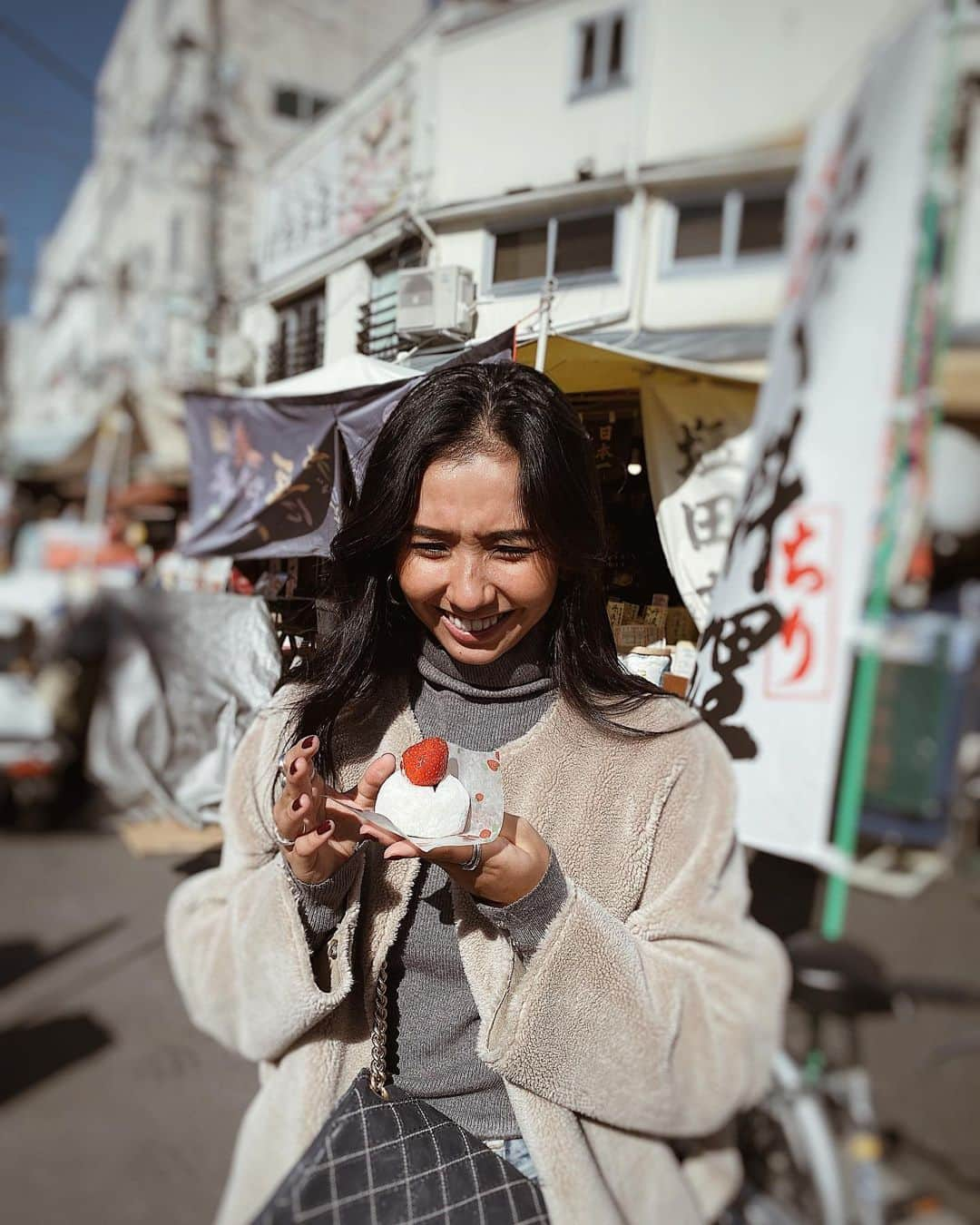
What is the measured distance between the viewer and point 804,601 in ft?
2.76

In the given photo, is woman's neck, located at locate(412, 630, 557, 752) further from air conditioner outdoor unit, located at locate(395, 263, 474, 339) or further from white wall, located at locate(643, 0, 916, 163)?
white wall, located at locate(643, 0, 916, 163)

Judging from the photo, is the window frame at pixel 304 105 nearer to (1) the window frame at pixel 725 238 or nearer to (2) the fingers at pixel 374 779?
(1) the window frame at pixel 725 238

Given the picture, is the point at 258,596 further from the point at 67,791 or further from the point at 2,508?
the point at 2,508

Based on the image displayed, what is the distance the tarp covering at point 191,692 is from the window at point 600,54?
2.76 feet

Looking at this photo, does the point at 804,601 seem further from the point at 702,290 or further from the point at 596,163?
the point at 596,163

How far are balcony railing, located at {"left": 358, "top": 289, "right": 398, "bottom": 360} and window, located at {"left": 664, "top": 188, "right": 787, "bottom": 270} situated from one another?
402 millimetres

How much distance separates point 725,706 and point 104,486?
353cm

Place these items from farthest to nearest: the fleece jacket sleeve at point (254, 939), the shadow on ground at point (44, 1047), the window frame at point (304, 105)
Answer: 1. the shadow on ground at point (44, 1047)
2. the window frame at point (304, 105)
3. the fleece jacket sleeve at point (254, 939)

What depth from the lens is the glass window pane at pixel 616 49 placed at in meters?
0.89

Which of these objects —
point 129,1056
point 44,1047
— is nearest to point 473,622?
point 129,1056

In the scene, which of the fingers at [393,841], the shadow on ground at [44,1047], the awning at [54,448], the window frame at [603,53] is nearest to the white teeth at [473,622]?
the fingers at [393,841]

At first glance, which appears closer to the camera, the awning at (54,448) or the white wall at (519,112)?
the white wall at (519,112)

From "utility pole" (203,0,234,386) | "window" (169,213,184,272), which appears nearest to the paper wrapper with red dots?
"utility pole" (203,0,234,386)

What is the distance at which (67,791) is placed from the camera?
4.58 metres
